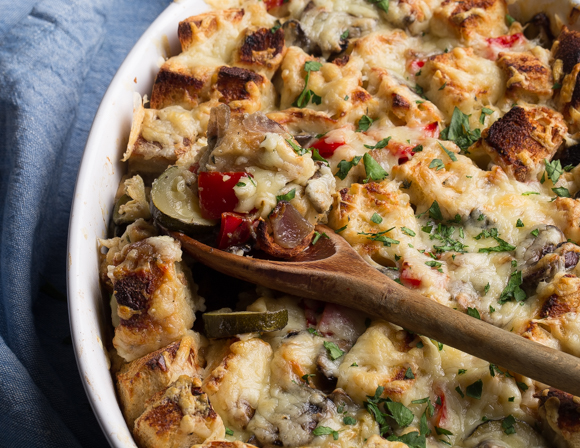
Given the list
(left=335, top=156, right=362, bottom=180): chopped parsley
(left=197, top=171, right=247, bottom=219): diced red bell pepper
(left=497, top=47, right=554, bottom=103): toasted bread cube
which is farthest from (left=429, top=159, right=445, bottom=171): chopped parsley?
(left=197, top=171, right=247, bottom=219): diced red bell pepper

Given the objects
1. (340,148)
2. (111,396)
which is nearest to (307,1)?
(340,148)

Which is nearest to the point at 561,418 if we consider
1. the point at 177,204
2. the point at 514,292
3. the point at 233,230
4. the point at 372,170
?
the point at 514,292

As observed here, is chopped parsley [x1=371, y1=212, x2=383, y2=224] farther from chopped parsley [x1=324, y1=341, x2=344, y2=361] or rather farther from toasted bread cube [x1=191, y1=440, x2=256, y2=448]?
toasted bread cube [x1=191, y1=440, x2=256, y2=448]

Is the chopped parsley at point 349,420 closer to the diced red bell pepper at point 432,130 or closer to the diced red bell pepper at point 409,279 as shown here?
the diced red bell pepper at point 409,279

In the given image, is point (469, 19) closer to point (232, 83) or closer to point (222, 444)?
point (232, 83)

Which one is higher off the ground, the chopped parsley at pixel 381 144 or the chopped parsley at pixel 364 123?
the chopped parsley at pixel 364 123

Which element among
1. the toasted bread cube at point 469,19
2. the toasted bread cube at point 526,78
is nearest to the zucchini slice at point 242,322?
the toasted bread cube at point 526,78
